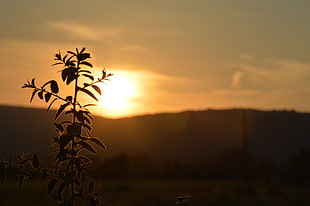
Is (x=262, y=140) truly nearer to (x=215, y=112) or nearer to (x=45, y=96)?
(x=215, y=112)

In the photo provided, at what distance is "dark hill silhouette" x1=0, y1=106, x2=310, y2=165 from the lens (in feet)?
370

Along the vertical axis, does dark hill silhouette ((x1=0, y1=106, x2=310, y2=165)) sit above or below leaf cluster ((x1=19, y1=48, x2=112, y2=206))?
above

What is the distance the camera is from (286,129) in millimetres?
118625

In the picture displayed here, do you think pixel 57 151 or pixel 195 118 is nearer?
pixel 57 151

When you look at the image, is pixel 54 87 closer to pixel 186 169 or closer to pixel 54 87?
pixel 54 87

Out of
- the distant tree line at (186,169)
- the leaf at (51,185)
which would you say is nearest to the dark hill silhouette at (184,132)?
the distant tree line at (186,169)

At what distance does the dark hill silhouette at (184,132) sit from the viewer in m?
113

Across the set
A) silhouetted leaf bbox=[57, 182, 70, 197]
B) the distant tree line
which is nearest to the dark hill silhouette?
the distant tree line

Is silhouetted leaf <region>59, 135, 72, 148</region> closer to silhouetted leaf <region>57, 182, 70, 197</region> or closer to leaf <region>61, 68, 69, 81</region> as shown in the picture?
silhouetted leaf <region>57, 182, 70, 197</region>

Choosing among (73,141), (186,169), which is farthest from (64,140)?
(186,169)

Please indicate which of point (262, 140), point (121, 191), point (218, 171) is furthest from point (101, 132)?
point (121, 191)

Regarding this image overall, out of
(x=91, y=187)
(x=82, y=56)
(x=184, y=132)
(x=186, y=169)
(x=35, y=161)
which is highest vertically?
(x=184, y=132)

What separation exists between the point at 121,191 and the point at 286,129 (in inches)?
3315

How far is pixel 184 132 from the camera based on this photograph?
128000 mm
